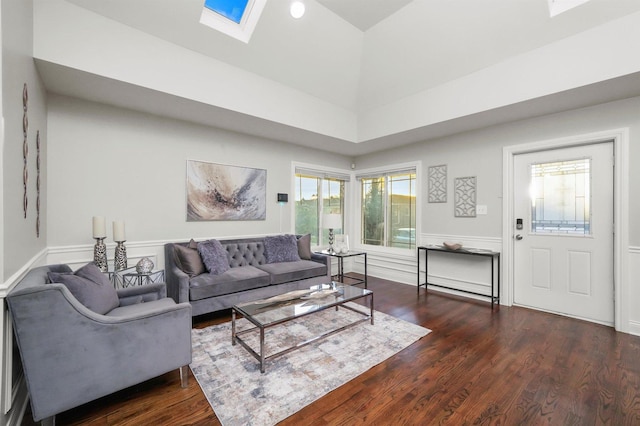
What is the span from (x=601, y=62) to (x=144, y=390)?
468cm

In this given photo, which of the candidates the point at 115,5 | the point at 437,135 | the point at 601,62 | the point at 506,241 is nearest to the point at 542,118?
the point at 601,62

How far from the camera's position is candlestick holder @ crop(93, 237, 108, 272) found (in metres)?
2.99

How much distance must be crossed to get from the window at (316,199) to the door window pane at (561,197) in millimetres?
3200

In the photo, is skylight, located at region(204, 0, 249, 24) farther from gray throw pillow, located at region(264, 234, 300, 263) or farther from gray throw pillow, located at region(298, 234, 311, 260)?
gray throw pillow, located at region(298, 234, 311, 260)

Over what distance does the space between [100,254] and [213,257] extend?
113cm

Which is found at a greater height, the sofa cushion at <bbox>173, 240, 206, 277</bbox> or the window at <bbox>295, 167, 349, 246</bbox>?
the window at <bbox>295, 167, 349, 246</bbox>

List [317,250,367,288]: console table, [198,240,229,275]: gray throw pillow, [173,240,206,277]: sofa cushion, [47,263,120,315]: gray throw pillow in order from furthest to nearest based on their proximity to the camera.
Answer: [317,250,367,288]: console table → [198,240,229,275]: gray throw pillow → [173,240,206,277]: sofa cushion → [47,263,120,315]: gray throw pillow

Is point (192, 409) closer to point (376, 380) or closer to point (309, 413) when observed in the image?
point (309, 413)

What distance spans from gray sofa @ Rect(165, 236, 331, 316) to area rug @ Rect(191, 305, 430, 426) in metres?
0.32

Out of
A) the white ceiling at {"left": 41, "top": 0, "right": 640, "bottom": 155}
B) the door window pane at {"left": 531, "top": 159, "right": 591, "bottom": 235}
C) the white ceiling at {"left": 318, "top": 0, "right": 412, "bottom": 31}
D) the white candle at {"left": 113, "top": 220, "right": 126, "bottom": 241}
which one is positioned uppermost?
the white ceiling at {"left": 318, "top": 0, "right": 412, "bottom": 31}

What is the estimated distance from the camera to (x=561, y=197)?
346 cm

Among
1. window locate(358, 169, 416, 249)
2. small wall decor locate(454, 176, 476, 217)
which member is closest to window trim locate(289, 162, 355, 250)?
window locate(358, 169, 416, 249)

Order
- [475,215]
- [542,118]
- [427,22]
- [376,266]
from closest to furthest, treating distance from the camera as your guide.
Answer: [427,22], [542,118], [475,215], [376,266]

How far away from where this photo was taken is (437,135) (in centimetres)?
443
